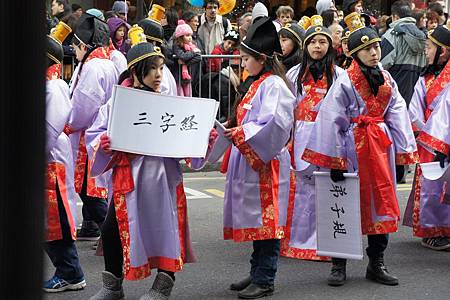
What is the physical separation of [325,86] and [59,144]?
6.84ft

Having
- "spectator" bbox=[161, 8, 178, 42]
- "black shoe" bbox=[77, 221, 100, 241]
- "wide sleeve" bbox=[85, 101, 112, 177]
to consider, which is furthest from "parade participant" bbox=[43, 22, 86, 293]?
"spectator" bbox=[161, 8, 178, 42]

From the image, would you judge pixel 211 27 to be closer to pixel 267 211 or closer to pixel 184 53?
pixel 184 53

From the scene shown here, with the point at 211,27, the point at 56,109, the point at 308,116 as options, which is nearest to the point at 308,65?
the point at 308,116

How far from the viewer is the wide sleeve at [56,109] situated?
4562 millimetres

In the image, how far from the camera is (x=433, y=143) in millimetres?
6004

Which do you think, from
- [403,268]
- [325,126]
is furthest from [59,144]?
[403,268]

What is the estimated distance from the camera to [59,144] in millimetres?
4824

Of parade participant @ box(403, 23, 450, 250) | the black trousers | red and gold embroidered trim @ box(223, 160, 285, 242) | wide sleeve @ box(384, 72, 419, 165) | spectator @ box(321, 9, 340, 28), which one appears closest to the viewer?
Answer: the black trousers

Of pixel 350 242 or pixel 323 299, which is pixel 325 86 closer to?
pixel 350 242

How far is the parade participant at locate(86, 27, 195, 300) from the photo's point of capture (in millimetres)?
4285

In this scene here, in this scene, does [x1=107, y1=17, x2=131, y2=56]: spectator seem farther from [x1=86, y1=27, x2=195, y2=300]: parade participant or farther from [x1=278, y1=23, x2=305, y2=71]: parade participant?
[x1=86, y1=27, x2=195, y2=300]: parade participant

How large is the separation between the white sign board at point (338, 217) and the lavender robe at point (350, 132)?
0.11 m

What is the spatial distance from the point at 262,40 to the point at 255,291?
1.47 m

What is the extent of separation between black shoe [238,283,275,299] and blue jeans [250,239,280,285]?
2cm
